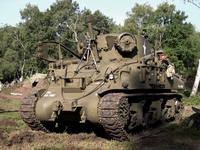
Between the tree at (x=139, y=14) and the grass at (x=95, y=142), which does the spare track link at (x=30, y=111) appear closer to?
the grass at (x=95, y=142)

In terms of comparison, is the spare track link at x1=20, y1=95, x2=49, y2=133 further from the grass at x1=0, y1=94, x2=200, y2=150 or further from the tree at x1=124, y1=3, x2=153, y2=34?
the tree at x1=124, y1=3, x2=153, y2=34

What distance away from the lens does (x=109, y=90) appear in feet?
28.7

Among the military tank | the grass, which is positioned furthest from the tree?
the grass

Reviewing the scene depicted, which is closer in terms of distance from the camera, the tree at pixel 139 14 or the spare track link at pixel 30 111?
the spare track link at pixel 30 111

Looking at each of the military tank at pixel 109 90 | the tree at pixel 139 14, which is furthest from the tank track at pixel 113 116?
the tree at pixel 139 14

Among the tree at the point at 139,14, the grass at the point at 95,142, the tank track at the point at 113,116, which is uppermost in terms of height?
the tree at the point at 139,14

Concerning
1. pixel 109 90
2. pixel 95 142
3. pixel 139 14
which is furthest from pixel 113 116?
pixel 139 14

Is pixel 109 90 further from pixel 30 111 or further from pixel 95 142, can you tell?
pixel 30 111

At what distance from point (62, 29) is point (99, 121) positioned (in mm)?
37407

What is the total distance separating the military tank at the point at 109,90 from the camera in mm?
8633

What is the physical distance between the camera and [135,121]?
952 cm

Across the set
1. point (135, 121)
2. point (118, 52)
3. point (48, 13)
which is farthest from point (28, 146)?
point (48, 13)

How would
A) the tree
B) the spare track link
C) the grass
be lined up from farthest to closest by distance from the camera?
the tree → the spare track link → the grass

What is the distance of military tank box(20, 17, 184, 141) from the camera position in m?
8.63
